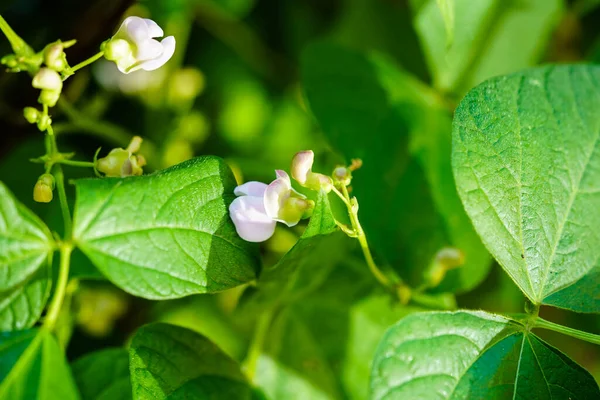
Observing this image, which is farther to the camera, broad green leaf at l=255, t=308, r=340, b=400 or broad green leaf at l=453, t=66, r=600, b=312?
broad green leaf at l=255, t=308, r=340, b=400

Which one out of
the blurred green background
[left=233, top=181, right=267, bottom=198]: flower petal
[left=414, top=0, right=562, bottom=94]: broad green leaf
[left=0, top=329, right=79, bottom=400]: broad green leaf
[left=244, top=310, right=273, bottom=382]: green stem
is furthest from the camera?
[left=414, top=0, right=562, bottom=94]: broad green leaf

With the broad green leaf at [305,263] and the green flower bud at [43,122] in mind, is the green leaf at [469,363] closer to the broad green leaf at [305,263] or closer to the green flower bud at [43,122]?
the broad green leaf at [305,263]

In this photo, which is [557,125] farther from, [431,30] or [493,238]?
[431,30]

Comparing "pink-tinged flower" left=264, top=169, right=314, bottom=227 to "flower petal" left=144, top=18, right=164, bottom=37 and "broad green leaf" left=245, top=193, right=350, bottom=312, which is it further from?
"flower petal" left=144, top=18, right=164, bottom=37

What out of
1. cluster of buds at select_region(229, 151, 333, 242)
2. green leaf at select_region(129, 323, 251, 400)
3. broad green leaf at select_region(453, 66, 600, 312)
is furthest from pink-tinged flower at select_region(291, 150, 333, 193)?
green leaf at select_region(129, 323, 251, 400)

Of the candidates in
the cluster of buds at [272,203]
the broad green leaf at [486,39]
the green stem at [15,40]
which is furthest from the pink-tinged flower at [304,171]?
the broad green leaf at [486,39]

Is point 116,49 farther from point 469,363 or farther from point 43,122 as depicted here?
point 469,363

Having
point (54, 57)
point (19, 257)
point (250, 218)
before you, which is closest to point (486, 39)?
point (250, 218)

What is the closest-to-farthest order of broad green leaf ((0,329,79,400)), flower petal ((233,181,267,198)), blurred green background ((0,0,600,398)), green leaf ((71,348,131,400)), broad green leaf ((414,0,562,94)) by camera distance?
broad green leaf ((0,329,79,400))
flower petal ((233,181,267,198))
green leaf ((71,348,131,400))
blurred green background ((0,0,600,398))
broad green leaf ((414,0,562,94))
